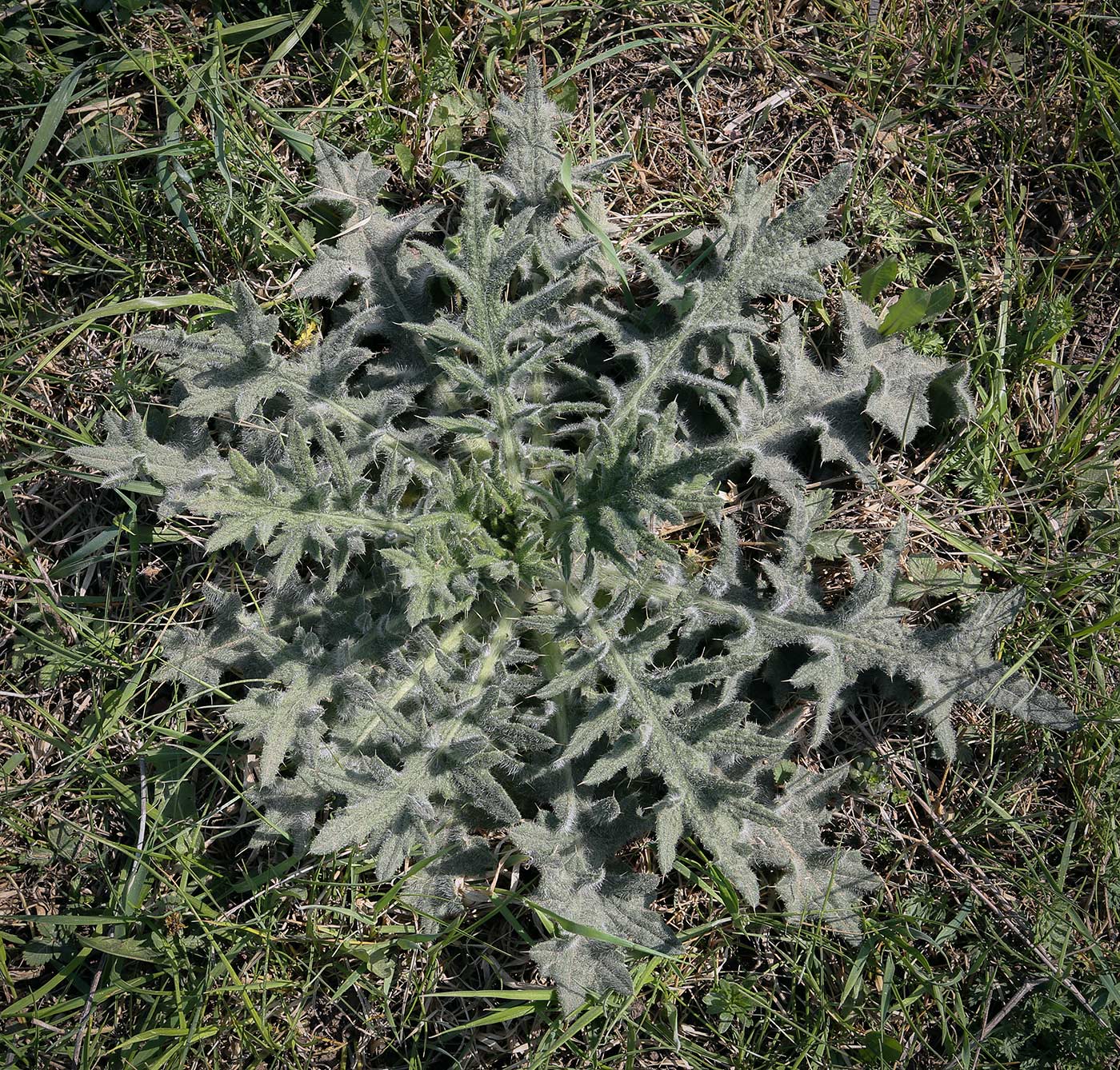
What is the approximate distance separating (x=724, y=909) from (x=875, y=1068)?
2.30ft

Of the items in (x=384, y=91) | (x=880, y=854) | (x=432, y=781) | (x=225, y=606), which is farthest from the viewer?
(x=384, y=91)

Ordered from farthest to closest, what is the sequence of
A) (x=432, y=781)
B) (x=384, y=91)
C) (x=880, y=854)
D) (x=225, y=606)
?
(x=384, y=91) < (x=880, y=854) < (x=225, y=606) < (x=432, y=781)

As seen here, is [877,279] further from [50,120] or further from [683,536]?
[50,120]

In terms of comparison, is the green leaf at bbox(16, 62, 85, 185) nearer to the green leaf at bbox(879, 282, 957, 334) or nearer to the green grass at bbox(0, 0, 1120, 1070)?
the green grass at bbox(0, 0, 1120, 1070)

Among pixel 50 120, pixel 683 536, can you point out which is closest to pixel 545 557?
pixel 683 536

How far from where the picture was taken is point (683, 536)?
3602 millimetres

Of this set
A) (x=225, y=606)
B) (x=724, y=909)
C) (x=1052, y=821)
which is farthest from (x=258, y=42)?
(x=1052, y=821)

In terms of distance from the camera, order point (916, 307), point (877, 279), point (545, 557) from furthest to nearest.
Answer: point (877, 279)
point (916, 307)
point (545, 557)

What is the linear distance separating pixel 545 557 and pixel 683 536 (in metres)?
0.72

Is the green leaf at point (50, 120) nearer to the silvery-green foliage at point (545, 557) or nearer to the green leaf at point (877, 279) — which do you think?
the silvery-green foliage at point (545, 557)

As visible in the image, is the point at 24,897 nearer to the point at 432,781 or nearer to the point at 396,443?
the point at 432,781

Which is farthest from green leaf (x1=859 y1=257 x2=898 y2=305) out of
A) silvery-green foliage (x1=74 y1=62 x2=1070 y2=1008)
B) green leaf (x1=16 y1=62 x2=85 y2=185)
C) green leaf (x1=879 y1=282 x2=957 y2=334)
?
green leaf (x1=16 y1=62 x2=85 y2=185)

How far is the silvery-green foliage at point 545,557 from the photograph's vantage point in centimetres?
286

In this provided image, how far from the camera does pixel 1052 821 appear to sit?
346 centimetres
